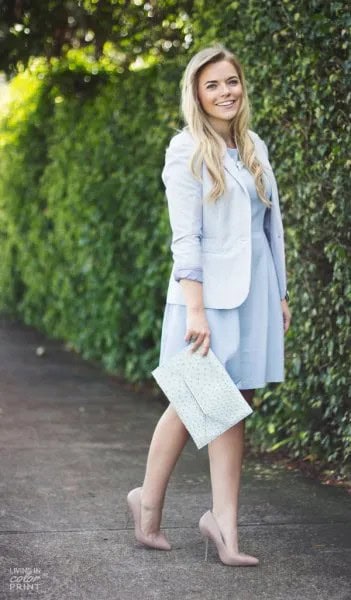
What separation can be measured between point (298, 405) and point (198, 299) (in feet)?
6.48

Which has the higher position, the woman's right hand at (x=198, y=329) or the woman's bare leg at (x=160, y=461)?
the woman's right hand at (x=198, y=329)

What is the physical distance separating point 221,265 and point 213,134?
0.52 m

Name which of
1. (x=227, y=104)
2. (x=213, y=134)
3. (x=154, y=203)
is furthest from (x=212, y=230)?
(x=154, y=203)

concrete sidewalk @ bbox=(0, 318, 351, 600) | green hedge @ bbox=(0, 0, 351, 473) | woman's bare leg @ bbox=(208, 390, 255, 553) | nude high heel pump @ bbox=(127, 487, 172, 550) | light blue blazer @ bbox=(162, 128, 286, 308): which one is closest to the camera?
concrete sidewalk @ bbox=(0, 318, 351, 600)

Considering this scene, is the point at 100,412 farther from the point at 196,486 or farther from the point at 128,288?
the point at 196,486

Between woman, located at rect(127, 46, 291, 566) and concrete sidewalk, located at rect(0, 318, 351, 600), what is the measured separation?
20 centimetres

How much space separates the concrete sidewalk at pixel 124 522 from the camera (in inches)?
164

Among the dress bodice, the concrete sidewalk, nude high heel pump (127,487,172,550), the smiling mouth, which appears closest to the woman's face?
the smiling mouth

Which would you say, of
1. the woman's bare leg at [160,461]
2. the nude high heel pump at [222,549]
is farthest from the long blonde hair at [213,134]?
the nude high heel pump at [222,549]

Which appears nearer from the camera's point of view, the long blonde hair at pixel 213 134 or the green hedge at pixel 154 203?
the long blonde hair at pixel 213 134

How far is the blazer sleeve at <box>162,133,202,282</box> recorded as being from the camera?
4262mm

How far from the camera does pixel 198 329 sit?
4.28 meters

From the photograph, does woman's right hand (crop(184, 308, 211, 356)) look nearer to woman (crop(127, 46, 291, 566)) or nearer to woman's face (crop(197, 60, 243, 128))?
woman (crop(127, 46, 291, 566))

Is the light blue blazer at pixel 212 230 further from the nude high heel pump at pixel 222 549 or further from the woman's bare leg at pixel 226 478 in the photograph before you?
the nude high heel pump at pixel 222 549
